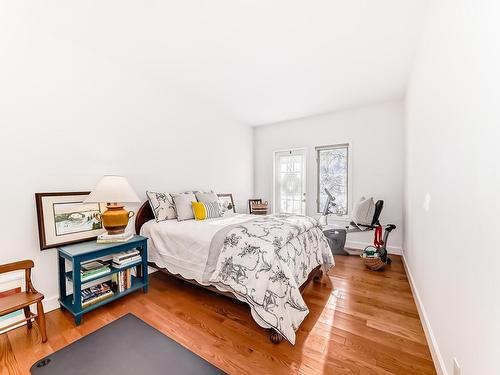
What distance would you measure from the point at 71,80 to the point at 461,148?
126 inches

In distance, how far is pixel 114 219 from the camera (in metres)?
2.21

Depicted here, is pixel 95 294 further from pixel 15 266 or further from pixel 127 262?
pixel 15 266

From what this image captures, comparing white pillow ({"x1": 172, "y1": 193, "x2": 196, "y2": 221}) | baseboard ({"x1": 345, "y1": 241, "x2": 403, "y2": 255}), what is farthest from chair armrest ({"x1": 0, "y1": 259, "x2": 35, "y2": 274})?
baseboard ({"x1": 345, "y1": 241, "x2": 403, "y2": 255})

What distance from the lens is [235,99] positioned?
3.64 m

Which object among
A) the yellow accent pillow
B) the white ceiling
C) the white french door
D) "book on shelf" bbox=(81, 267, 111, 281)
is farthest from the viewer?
the white french door

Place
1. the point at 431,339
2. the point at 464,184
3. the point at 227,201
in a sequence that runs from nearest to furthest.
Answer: the point at 464,184
the point at 431,339
the point at 227,201

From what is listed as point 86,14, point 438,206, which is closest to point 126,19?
point 86,14

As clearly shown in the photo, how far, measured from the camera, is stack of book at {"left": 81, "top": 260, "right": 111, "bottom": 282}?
196cm

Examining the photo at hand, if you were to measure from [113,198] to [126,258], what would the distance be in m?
0.64

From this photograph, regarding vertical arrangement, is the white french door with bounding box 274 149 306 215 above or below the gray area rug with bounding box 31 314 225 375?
above

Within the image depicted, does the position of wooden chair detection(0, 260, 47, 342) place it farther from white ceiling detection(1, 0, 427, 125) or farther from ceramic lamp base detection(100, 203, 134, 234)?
white ceiling detection(1, 0, 427, 125)

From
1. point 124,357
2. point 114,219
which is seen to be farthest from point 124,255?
point 124,357

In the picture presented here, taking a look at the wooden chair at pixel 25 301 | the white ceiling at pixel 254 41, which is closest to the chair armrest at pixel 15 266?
the wooden chair at pixel 25 301

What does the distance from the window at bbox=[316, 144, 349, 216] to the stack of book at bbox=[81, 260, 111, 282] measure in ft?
11.9
